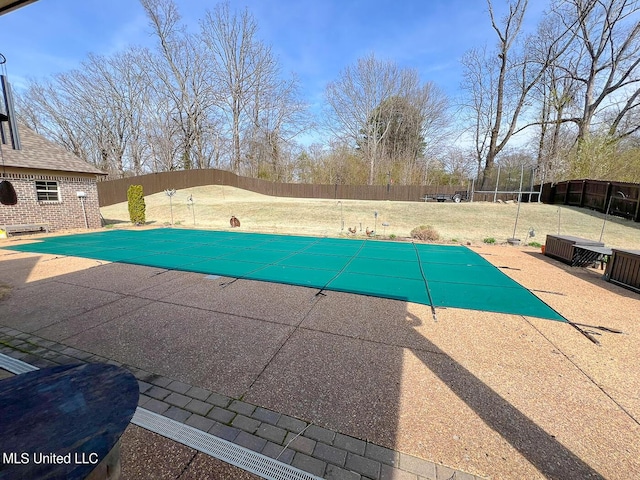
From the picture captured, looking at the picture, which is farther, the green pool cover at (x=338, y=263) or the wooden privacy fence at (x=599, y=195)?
the wooden privacy fence at (x=599, y=195)

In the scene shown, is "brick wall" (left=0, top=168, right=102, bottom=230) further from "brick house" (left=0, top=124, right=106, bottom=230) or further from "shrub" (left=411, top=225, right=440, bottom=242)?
"shrub" (left=411, top=225, right=440, bottom=242)

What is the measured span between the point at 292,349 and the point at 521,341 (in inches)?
113

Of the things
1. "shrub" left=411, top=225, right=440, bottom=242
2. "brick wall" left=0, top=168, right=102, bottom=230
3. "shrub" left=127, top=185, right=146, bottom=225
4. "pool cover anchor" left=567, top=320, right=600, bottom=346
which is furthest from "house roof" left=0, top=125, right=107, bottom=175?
"pool cover anchor" left=567, top=320, right=600, bottom=346

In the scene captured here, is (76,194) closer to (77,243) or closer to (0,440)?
(77,243)

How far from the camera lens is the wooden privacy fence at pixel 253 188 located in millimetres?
24594

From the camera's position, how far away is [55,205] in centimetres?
1200

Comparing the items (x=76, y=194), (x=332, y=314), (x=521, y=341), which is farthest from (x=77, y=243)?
(x=521, y=341)

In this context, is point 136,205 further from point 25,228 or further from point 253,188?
point 253,188

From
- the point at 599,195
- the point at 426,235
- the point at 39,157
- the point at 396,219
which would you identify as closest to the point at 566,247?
the point at 426,235

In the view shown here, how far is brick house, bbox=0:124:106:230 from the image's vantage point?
35.1 ft

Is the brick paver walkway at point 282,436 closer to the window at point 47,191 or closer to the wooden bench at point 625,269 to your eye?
the wooden bench at point 625,269

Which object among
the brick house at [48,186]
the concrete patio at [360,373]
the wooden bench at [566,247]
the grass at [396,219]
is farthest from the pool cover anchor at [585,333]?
the brick house at [48,186]

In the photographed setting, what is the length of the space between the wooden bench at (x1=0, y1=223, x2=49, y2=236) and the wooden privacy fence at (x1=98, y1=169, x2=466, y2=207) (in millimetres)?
14403

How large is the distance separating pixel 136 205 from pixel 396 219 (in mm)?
14757
